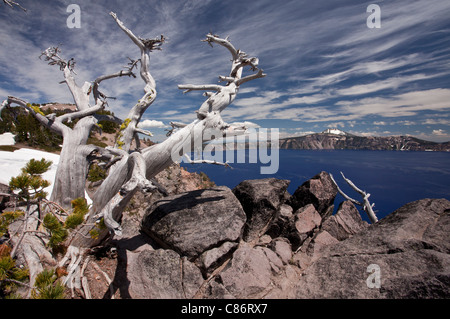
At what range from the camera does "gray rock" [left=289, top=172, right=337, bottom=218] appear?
813cm

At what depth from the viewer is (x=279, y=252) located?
6.14 meters

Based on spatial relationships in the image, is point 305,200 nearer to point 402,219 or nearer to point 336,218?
point 336,218

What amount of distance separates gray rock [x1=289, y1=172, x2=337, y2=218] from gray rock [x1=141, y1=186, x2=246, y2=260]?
9.64 feet

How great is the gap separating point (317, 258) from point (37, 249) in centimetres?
749

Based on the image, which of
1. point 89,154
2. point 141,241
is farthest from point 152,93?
point 141,241

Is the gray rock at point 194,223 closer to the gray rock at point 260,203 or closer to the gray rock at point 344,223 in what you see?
the gray rock at point 260,203

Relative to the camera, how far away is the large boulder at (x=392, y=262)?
3871 millimetres

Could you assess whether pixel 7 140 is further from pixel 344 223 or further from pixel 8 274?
pixel 344 223

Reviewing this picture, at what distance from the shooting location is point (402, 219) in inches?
226

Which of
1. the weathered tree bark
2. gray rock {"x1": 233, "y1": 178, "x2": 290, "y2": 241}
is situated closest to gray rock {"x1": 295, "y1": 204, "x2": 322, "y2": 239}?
gray rock {"x1": 233, "y1": 178, "x2": 290, "y2": 241}

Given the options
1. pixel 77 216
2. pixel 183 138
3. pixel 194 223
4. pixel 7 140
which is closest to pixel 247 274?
pixel 194 223

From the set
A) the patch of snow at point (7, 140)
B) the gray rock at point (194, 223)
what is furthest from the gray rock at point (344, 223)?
the patch of snow at point (7, 140)

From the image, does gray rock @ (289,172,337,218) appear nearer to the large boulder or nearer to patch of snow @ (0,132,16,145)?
the large boulder

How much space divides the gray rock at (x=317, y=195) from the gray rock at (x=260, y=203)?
70 centimetres
